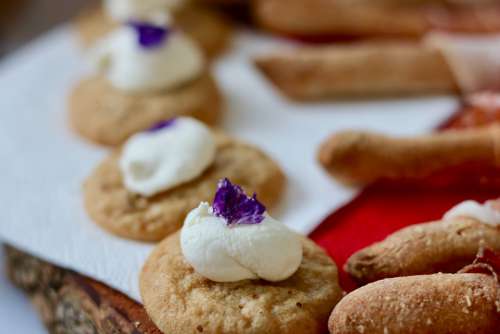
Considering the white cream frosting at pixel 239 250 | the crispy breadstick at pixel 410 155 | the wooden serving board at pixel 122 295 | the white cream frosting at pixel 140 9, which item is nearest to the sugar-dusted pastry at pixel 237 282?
the white cream frosting at pixel 239 250

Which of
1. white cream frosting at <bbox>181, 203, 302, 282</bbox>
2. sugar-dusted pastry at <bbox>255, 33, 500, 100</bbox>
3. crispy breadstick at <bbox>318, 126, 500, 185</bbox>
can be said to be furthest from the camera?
sugar-dusted pastry at <bbox>255, 33, 500, 100</bbox>

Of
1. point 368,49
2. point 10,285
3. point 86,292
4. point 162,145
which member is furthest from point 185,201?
point 368,49

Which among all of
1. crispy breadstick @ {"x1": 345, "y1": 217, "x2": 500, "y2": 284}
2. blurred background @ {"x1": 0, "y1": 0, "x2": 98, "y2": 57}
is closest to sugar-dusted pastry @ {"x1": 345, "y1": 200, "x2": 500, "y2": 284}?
crispy breadstick @ {"x1": 345, "y1": 217, "x2": 500, "y2": 284}

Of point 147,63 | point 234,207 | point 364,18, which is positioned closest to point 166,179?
point 234,207

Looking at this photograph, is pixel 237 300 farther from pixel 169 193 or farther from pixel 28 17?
pixel 28 17

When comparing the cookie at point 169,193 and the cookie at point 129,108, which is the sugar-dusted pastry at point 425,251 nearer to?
the cookie at point 169,193

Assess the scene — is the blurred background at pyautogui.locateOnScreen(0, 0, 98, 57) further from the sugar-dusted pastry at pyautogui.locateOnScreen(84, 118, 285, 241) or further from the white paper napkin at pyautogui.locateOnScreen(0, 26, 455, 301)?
the sugar-dusted pastry at pyautogui.locateOnScreen(84, 118, 285, 241)
